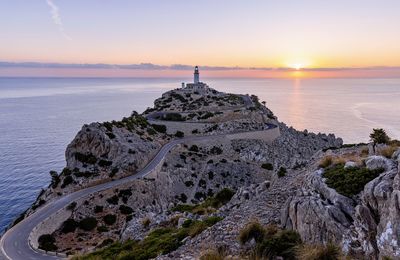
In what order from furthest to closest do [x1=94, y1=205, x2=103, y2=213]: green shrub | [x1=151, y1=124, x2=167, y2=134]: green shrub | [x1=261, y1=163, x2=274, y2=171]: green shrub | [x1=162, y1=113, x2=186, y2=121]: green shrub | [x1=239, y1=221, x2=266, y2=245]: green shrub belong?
[x1=162, y1=113, x2=186, y2=121]: green shrub < [x1=151, y1=124, x2=167, y2=134]: green shrub < [x1=261, y1=163, x2=274, y2=171]: green shrub < [x1=94, y1=205, x2=103, y2=213]: green shrub < [x1=239, y1=221, x2=266, y2=245]: green shrub

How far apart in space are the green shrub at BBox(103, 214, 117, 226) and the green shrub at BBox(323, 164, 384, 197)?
1093 inches

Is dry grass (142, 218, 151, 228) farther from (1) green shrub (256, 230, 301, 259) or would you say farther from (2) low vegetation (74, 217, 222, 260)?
(1) green shrub (256, 230, 301, 259)

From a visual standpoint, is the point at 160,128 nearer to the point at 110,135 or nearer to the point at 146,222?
the point at 110,135

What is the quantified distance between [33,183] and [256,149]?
4066 centimetres

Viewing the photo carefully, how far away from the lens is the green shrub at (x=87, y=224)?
33.0 meters

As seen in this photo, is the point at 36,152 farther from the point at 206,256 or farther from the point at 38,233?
the point at 206,256

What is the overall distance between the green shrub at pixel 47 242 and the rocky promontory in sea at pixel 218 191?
13 centimetres

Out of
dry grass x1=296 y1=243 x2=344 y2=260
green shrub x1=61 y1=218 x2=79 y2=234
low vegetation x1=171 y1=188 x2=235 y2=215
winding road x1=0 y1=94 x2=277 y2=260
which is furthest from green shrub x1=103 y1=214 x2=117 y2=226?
dry grass x1=296 y1=243 x2=344 y2=260

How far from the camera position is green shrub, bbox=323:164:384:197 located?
10109 millimetres

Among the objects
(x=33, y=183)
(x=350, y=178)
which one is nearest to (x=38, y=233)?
(x=350, y=178)

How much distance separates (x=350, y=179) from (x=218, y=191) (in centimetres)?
3480

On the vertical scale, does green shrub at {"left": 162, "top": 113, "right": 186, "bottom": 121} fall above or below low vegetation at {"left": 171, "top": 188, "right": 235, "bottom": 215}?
below

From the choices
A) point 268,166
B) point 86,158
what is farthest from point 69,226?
point 268,166

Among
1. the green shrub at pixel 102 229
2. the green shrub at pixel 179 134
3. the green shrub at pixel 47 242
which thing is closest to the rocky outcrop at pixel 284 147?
the green shrub at pixel 179 134
